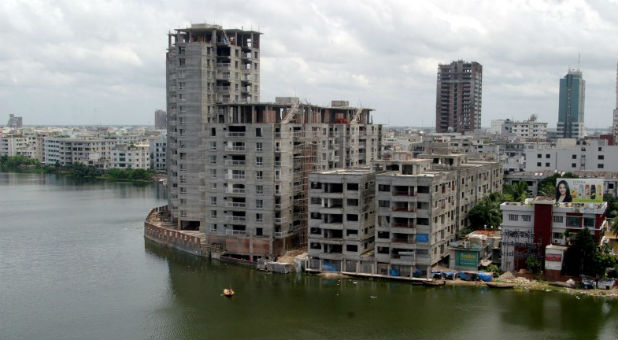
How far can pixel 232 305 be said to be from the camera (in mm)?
34344

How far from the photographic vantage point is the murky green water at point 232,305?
99.2 feet

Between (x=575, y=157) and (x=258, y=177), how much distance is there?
38.2m

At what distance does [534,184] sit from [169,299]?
39152mm

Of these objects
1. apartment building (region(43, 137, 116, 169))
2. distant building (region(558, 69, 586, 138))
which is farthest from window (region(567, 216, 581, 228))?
distant building (region(558, 69, 586, 138))

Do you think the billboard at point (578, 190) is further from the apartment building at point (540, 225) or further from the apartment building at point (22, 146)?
the apartment building at point (22, 146)

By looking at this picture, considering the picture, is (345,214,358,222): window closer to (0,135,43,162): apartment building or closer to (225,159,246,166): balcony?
(225,159,246,166): balcony

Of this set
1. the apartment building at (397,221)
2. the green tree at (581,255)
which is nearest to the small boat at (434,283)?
the apartment building at (397,221)

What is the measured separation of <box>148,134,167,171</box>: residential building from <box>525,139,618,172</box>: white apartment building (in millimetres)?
62963

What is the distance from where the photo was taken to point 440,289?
36281 mm

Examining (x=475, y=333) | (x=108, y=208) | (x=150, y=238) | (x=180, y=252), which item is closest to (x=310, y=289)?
(x=475, y=333)

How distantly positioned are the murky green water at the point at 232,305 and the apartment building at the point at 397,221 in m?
1.34

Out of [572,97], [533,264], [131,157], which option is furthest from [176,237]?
[572,97]

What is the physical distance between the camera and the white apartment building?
6519 centimetres

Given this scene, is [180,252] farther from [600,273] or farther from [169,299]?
[600,273]
